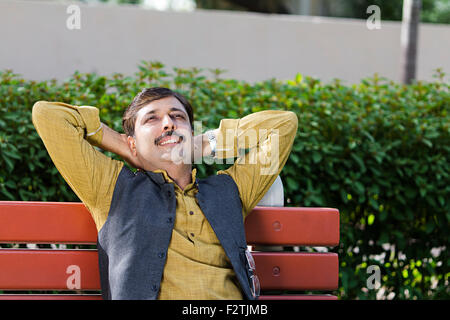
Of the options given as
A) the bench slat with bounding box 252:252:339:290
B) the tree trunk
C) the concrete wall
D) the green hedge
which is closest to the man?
the bench slat with bounding box 252:252:339:290

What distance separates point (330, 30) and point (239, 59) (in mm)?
1763

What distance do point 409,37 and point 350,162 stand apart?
21.5ft

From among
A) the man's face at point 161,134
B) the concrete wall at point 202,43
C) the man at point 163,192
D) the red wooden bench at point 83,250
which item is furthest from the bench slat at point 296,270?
the concrete wall at point 202,43

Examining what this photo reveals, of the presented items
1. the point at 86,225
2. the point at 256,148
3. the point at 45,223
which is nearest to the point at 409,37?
the point at 256,148

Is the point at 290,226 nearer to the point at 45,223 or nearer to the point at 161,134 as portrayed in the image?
the point at 161,134

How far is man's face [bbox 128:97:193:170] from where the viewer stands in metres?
2.63

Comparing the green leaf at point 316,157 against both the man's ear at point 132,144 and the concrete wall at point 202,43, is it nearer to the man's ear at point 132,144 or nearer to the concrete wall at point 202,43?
the man's ear at point 132,144

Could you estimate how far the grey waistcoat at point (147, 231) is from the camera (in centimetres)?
237

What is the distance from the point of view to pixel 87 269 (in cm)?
263
